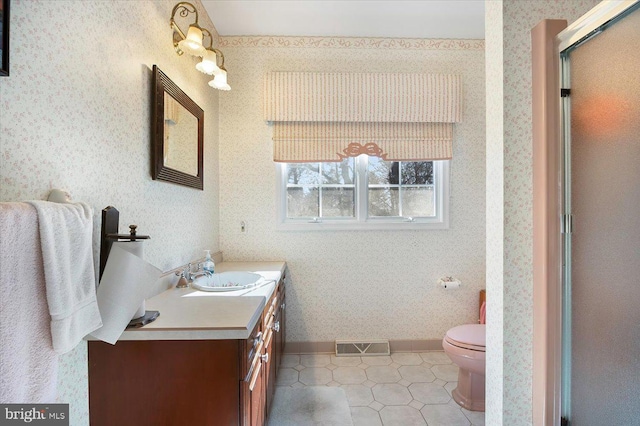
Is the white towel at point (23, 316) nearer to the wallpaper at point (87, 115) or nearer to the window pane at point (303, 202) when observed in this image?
the wallpaper at point (87, 115)

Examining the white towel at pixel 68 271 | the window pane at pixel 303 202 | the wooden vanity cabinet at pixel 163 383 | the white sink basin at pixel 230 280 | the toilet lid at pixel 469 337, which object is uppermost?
the window pane at pixel 303 202

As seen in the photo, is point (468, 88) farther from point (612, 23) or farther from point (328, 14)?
point (612, 23)

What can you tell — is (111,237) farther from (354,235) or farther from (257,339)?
(354,235)

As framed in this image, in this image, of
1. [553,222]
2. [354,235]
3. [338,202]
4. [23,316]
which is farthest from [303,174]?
[23,316]

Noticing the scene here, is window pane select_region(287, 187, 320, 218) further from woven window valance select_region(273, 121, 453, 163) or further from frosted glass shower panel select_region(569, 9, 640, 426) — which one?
frosted glass shower panel select_region(569, 9, 640, 426)

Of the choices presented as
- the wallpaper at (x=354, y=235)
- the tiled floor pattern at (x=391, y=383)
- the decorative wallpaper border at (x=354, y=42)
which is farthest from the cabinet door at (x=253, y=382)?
the decorative wallpaper border at (x=354, y=42)

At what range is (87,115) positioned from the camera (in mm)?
1108

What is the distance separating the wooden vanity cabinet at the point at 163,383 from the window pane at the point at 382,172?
2.02 meters

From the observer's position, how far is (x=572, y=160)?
3.87 ft

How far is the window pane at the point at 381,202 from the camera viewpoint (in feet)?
9.13

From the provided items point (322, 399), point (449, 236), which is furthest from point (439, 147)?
point (322, 399)

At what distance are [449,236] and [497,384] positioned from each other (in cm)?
160

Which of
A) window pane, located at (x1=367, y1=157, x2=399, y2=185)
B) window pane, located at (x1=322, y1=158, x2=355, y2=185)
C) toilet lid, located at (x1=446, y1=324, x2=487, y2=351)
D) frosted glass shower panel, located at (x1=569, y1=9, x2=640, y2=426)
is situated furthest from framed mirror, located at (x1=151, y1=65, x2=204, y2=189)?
toilet lid, located at (x1=446, y1=324, x2=487, y2=351)

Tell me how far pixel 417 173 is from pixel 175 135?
1.99 metres
